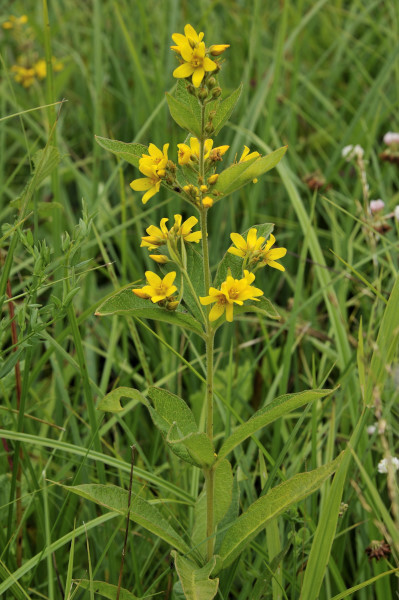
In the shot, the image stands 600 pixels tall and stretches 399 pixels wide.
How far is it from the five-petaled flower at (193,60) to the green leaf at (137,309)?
351 mm

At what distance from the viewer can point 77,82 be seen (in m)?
3.21

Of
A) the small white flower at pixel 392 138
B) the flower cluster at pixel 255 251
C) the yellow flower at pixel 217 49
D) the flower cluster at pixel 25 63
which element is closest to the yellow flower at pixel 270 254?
the flower cluster at pixel 255 251

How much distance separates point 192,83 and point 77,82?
2.26 meters

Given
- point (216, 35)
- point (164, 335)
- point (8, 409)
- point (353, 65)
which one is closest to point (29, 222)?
point (164, 335)

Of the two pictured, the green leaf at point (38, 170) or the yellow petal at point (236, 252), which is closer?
the yellow petal at point (236, 252)

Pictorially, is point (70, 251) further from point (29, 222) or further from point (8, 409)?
point (29, 222)

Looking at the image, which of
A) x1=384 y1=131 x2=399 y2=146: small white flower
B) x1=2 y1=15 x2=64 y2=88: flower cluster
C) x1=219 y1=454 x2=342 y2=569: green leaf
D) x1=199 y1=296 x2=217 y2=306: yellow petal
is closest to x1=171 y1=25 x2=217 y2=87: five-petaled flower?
x1=199 y1=296 x2=217 y2=306: yellow petal

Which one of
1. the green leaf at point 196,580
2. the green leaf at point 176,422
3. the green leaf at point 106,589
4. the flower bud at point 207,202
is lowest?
the green leaf at point 106,589

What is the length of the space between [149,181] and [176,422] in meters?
0.42

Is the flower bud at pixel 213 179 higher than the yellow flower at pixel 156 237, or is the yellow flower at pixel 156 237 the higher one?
the flower bud at pixel 213 179

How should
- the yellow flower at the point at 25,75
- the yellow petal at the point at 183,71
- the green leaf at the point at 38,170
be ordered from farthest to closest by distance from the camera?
the yellow flower at the point at 25,75
the green leaf at the point at 38,170
the yellow petal at the point at 183,71

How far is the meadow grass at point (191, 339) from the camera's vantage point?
4.31 feet

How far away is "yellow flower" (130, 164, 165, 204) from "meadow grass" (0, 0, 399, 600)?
0.15 m

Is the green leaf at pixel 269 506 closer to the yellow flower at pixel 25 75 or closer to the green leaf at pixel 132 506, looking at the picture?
the green leaf at pixel 132 506
